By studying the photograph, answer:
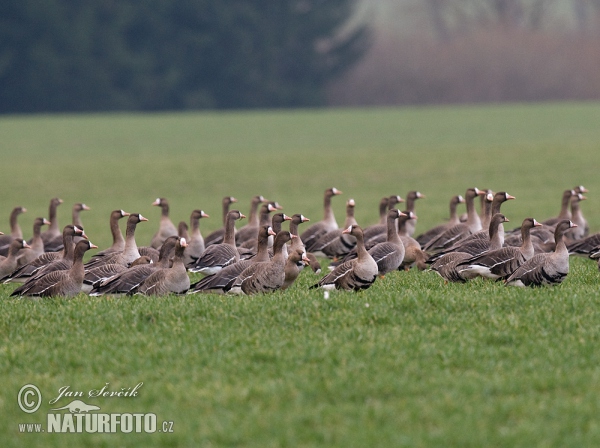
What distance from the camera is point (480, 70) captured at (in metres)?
93.6

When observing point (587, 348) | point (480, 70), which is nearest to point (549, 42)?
point (480, 70)

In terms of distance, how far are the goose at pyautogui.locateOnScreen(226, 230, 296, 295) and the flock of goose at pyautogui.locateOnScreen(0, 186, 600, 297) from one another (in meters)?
0.01

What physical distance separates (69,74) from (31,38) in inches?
172

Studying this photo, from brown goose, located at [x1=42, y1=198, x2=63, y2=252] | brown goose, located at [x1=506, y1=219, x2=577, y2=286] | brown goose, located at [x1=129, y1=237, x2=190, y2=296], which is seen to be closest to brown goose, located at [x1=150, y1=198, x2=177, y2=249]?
brown goose, located at [x1=42, y1=198, x2=63, y2=252]

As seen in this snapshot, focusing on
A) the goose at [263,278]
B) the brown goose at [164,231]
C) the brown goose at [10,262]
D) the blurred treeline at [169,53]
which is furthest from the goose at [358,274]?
the blurred treeline at [169,53]

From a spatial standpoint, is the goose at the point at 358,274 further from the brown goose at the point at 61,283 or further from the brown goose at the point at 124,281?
the brown goose at the point at 61,283

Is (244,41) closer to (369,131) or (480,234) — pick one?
(369,131)

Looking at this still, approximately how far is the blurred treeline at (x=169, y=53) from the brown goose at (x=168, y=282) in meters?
71.4

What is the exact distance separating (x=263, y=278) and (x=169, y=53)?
254ft

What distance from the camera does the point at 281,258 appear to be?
12328mm

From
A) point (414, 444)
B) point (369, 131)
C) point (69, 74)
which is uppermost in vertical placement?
point (69, 74)

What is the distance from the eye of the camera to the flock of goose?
1227 centimetres

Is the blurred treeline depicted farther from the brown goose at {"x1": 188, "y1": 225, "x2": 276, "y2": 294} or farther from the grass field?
the grass field

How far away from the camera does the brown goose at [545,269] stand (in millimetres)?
11820
